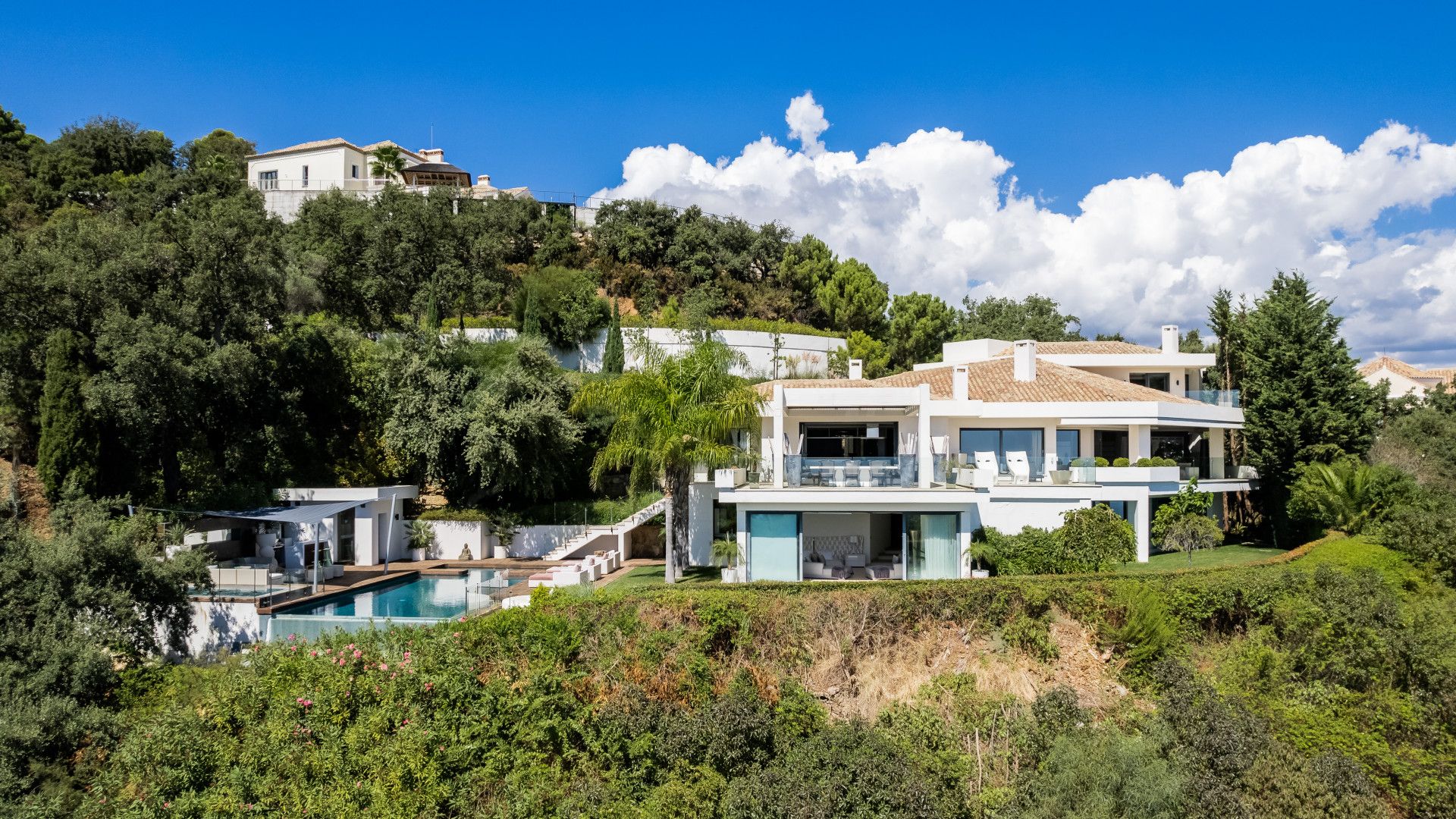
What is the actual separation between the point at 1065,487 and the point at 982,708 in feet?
32.0

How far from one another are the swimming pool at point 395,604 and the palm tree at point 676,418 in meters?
4.56

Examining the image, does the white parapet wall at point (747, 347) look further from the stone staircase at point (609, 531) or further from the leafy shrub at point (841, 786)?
the leafy shrub at point (841, 786)

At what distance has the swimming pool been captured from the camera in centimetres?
1931

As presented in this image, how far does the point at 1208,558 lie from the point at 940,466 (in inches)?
330

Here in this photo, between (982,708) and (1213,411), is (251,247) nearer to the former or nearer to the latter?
(982,708)

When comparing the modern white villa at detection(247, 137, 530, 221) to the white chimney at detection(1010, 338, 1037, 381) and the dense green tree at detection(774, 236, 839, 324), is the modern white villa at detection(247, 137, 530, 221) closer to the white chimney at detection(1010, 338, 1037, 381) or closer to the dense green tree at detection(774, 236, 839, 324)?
the dense green tree at detection(774, 236, 839, 324)

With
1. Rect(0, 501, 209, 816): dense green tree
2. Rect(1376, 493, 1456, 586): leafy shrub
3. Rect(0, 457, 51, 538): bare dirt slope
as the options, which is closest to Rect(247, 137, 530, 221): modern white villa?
Rect(0, 457, 51, 538): bare dirt slope

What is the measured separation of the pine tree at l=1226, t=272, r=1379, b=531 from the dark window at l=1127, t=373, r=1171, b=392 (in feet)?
17.6

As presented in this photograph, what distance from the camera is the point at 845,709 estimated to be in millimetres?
17500

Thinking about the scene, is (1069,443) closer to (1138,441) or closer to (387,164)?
(1138,441)

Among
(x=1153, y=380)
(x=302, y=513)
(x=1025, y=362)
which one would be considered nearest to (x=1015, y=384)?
(x=1025, y=362)

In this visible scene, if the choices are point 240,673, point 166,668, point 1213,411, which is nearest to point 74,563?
point 166,668

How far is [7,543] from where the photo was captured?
17.5 meters

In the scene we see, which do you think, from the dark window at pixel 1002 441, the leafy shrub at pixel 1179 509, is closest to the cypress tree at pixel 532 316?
the dark window at pixel 1002 441
